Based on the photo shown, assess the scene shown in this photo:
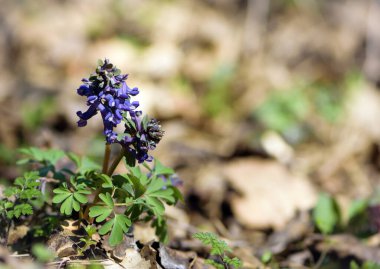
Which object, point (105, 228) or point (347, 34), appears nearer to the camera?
point (105, 228)

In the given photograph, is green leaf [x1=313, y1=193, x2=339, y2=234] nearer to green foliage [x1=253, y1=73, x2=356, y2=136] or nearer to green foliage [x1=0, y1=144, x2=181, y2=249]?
green foliage [x1=0, y1=144, x2=181, y2=249]

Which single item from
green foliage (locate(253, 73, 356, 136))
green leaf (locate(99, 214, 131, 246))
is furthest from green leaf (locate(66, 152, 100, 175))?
green foliage (locate(253, 73, 356, 136))

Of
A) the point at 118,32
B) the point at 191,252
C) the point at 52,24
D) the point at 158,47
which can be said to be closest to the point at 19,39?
the point at 52,24

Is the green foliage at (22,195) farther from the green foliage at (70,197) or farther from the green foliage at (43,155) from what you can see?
the green foliage at (43,155)

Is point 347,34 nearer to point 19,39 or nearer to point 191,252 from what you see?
point 19,39

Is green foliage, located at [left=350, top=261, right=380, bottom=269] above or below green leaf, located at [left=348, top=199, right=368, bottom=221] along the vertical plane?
below

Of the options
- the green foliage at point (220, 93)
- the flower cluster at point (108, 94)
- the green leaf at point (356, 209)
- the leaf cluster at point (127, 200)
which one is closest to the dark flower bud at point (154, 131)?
the flower cluster at point (108, 94)

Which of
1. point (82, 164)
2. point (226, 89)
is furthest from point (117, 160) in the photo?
point (226, 89)
